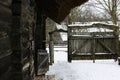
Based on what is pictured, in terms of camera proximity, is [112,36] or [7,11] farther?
[112,36]

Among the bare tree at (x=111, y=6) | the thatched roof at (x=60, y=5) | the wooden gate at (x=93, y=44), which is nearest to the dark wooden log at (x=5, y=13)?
the thatched roof at (x=60, y=5)

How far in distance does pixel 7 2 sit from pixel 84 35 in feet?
41.1

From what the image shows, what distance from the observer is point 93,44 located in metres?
14.9

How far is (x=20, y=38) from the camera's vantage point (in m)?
3.01

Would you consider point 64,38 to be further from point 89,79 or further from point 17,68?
point 17,68

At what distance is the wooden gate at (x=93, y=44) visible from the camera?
14883 millimetres

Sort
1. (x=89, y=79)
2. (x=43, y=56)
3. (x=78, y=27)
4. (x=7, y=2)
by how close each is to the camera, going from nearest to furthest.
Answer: (x=7, y=2) → (x=43, y=56) → (x=89, y=79) → (x=78, y=27)

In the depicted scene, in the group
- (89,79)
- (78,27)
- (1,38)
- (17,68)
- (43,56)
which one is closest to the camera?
(1,38)

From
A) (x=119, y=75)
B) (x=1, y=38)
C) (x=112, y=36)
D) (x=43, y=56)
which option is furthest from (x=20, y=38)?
(x=112, y=36)

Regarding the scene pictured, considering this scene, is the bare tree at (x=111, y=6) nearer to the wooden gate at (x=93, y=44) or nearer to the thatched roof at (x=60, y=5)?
the wooden gate at (x=93, y=44)

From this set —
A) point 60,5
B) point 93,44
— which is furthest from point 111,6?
point 60,5

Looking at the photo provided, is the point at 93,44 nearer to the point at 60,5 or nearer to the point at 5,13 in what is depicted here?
the point at 60,5

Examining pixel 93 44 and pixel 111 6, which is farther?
pixel 111 6

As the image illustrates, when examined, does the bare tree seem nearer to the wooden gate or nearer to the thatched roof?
the wooden gate
